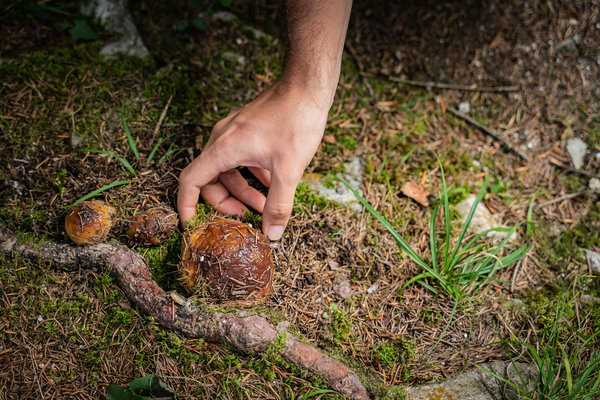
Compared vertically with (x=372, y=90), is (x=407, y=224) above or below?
below

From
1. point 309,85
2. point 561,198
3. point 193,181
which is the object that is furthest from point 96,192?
point 561,198

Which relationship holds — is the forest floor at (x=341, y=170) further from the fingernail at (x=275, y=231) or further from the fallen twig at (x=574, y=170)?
the fingernail at (x=275, y=231)

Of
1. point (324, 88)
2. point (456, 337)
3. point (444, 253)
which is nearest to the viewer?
point (324, 88)

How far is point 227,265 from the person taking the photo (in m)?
2.37

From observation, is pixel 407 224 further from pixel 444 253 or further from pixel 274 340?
pixel 274 340

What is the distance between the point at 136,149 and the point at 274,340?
1812 millimetres

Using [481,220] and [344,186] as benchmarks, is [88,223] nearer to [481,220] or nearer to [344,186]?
[344,186]

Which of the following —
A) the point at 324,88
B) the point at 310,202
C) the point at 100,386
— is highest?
the point at 324,88

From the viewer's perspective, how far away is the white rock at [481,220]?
331 centimetres

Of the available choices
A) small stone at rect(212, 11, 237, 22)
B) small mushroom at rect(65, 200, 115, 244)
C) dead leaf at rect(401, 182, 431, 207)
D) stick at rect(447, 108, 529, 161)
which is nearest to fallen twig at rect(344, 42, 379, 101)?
stick at rect(447, 108, 529, 161)

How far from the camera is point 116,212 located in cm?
271

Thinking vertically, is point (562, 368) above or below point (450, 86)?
below

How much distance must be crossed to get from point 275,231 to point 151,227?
0.85 meters

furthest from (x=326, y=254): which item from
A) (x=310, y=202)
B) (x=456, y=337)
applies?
(x=456, y=337)
